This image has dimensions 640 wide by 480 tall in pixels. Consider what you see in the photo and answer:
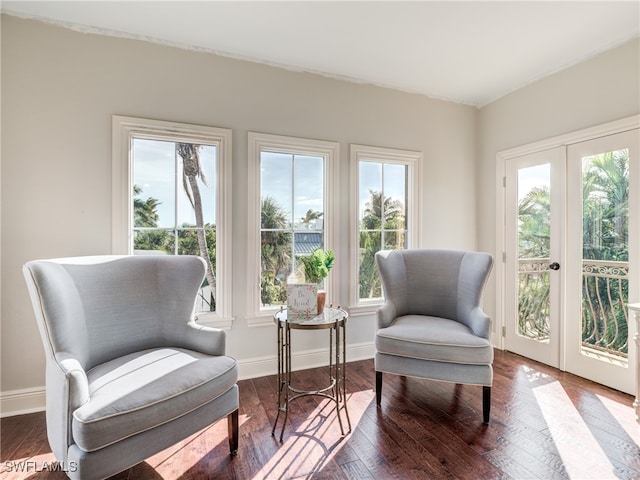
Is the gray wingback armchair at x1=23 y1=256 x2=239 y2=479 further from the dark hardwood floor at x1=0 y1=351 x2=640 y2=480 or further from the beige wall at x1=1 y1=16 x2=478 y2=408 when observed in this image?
the beige wall at x1=1 y1=16 x2=478 y2=408

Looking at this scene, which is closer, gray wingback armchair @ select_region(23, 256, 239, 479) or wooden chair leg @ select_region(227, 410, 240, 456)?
gray wingback armchair @ select_region(23, 256, 239, 479)

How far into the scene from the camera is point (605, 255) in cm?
254

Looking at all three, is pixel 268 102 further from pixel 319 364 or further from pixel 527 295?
pixel 527 295

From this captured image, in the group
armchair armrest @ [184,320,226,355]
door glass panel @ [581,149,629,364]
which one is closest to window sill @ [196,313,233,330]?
armchair armrest @ [184,320,226,355]

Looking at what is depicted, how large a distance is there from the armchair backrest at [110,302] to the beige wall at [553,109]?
302 centimetres

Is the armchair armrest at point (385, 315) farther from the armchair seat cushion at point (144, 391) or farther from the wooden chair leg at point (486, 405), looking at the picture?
the armchair seat cushion at point (144, 391)

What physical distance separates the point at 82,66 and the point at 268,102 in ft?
4.24

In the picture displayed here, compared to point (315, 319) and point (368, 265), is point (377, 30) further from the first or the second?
point (315, 319)

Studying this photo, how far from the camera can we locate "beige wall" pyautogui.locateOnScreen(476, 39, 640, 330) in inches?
95.2

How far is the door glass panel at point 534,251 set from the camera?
9.70ft

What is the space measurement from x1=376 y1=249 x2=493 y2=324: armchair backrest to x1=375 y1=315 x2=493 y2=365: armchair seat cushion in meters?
0.26

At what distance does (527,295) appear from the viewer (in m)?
3.13

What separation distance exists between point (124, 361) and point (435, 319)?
6.64 ft

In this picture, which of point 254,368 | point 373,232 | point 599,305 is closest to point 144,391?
point 254,368
